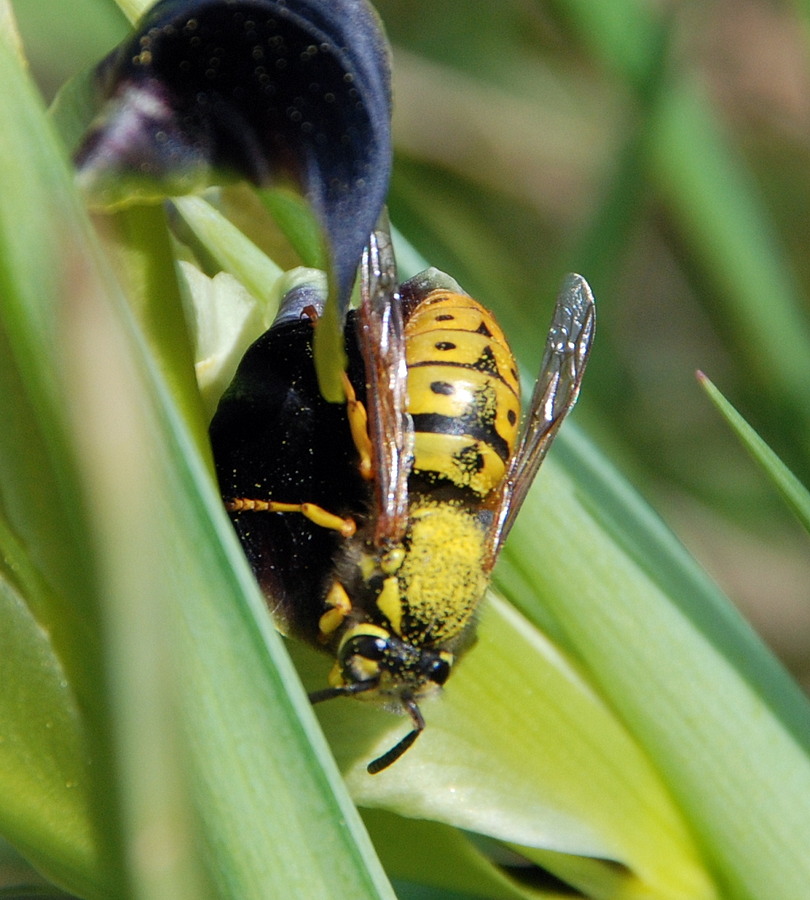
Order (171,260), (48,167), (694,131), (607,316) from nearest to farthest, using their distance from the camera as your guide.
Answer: (48,167) → (171,260) → (694,131) → (607,316)

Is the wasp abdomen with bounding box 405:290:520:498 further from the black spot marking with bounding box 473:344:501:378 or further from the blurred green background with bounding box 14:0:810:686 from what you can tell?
the blurred green background with bounding box 14:0:810:686

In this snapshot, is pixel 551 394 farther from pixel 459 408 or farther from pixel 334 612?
pixel 334 612

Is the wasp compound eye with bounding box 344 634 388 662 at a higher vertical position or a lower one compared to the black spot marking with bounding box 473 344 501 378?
lower

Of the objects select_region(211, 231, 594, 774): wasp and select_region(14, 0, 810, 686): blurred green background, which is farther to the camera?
select_region(14, 0, 810, 686): blurred green background

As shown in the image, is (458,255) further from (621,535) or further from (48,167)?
(48,167)

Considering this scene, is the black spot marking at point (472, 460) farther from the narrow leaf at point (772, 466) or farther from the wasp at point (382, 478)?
the narrow leaf at point (772, 466)

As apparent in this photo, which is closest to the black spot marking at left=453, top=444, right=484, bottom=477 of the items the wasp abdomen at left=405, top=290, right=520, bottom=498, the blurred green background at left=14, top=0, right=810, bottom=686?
the wasp abdomen at left=405, top=290, right=520, bottom=498

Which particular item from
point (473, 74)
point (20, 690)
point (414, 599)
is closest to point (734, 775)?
point (414, 599)
